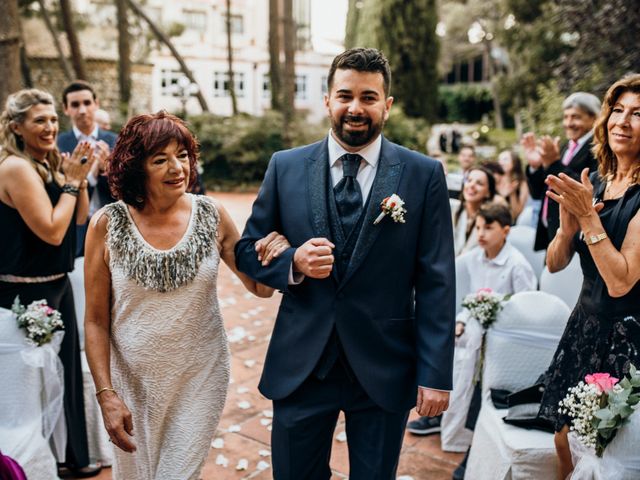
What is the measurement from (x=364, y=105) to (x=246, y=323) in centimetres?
489

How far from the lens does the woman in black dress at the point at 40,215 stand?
3.21 meters

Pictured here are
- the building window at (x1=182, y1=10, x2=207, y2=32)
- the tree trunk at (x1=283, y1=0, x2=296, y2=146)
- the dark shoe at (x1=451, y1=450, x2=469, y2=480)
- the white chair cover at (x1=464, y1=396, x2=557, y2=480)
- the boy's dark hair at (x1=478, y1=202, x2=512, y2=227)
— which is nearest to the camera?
the white chair cover at (x1=464, y1=396, x2=557, y2=480)

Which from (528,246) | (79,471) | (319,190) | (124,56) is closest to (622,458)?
(319,190)

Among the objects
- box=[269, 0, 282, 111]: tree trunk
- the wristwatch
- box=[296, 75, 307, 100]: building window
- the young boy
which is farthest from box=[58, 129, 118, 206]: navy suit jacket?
box=[296, 75, 307, 100]: building window

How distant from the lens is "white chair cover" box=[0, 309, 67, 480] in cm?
293

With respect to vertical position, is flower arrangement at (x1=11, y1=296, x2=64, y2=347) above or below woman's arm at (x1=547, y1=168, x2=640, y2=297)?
below

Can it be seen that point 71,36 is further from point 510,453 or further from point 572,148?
point 510,453

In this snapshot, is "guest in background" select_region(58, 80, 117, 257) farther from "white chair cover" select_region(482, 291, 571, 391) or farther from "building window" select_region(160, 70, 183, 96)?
"building window" select_region(160, 70, 183, 96)

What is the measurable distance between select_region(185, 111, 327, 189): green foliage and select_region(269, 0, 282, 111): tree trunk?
2000 mm

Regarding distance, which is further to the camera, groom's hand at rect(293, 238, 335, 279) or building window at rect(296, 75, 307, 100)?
building window at rect(296, 75, 307, 100)

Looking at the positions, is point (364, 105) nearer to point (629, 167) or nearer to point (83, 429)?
point (629, 167)

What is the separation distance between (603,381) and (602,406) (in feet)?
0.29

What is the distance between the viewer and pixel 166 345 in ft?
7.90

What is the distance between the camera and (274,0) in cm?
2155
